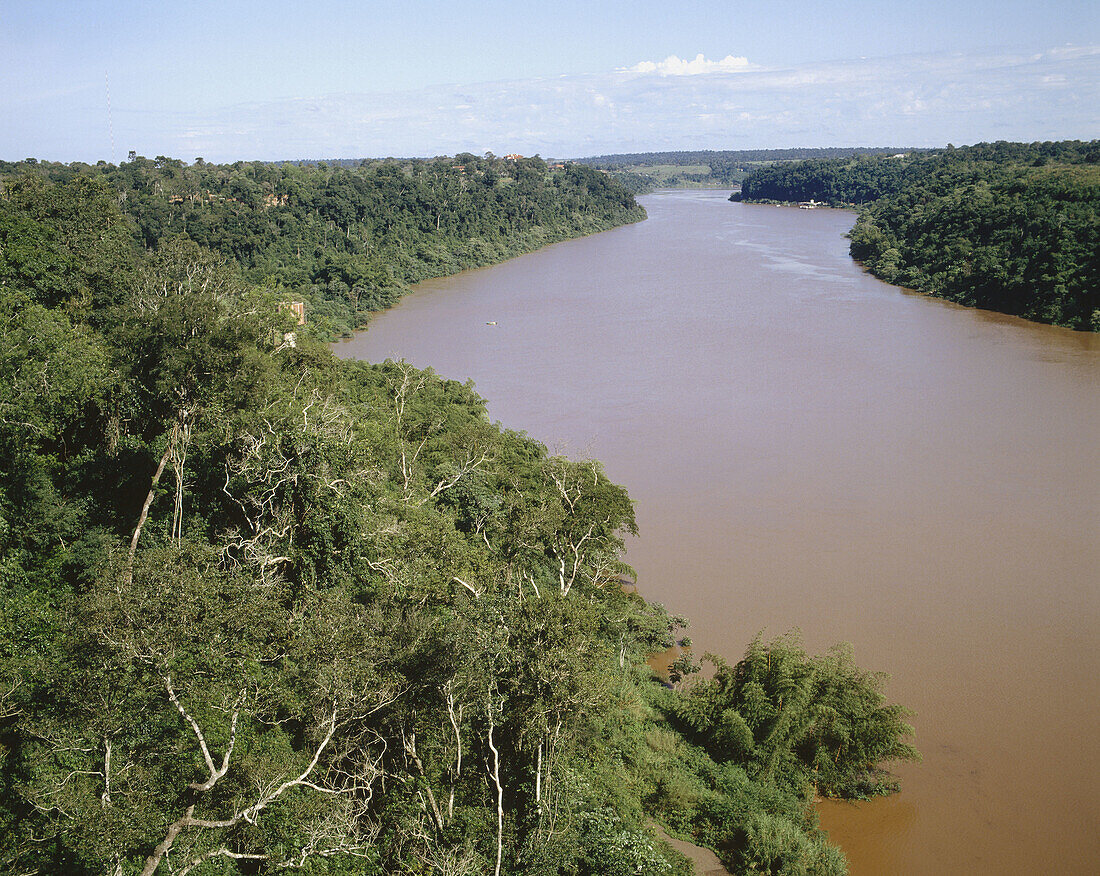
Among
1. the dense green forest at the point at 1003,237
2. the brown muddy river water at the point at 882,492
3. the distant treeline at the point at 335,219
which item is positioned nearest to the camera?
the brown muddy river water at the point at 882,492

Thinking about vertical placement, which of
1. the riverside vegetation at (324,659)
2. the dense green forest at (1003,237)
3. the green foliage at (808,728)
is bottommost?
the green foliage at (808,728)

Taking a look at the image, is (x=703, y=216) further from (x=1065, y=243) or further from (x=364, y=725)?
(x=364, y=725)

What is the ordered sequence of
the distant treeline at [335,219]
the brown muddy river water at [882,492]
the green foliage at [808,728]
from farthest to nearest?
the distant treeline at [335,219] → the brown muddy river water at [882,492] → the green foliage at [808,728]

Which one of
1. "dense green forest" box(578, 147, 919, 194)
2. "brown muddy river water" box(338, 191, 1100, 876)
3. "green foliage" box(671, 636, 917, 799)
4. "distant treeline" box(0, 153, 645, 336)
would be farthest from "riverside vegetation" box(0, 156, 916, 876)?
"dense green forest" box(578, 147, 919, 194)

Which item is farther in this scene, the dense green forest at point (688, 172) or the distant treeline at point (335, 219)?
the dense green forest at point (688, 172)

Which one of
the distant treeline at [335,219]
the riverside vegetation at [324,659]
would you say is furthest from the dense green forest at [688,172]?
the riverside vegetation at [324,659]

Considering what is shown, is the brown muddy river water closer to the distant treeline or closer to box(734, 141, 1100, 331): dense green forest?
box(734, 141, 1100, 331): dense green forest

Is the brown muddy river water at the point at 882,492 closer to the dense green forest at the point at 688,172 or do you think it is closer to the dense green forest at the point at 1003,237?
the dense green forest at the point at 1003,237
